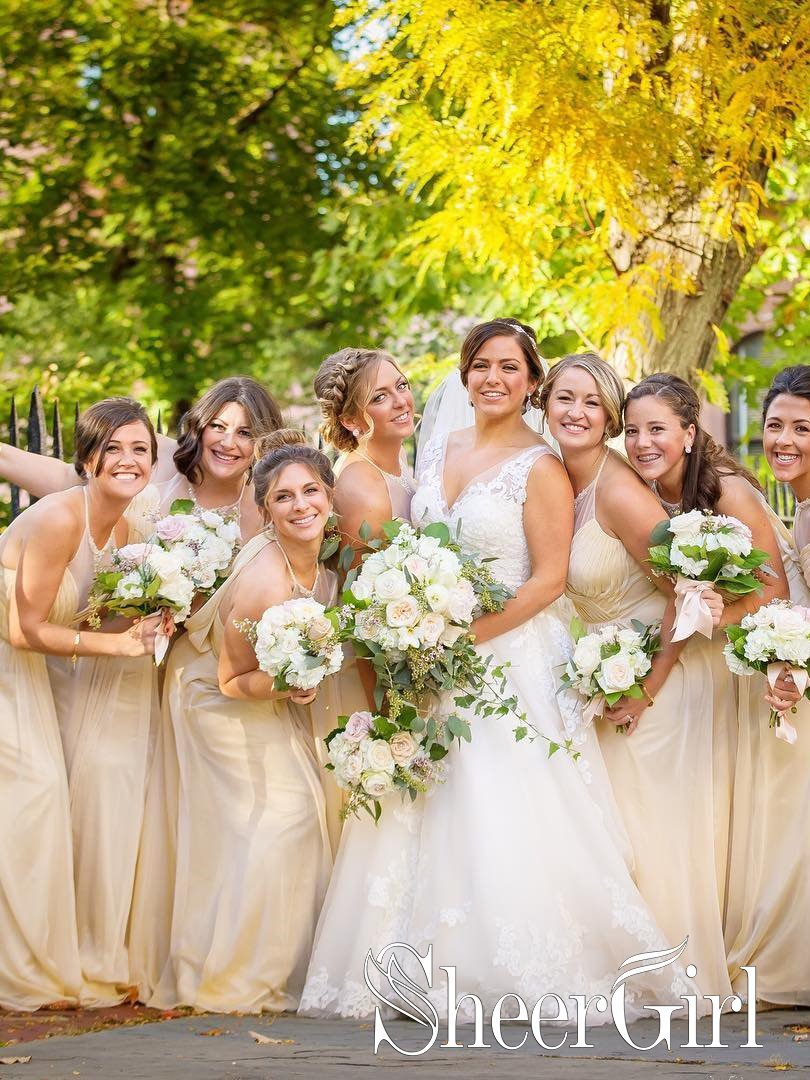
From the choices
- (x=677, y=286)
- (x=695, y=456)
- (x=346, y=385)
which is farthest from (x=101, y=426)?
(x=677, y=286)

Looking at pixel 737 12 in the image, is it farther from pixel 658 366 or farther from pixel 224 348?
pixel 224 348

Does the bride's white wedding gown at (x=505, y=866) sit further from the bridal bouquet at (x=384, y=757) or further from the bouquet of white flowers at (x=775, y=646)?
the bouquet of white flowers at (x=775, y=646)

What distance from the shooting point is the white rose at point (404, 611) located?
5184 millimetres

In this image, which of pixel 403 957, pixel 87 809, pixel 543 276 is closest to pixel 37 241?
pixel 543 276

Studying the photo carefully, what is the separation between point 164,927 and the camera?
Result: 5.94 metres

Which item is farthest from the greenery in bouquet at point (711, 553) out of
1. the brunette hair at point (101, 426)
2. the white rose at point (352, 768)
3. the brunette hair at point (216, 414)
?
the brunette hair at point (101, 426)

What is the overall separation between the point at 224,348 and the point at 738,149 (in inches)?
348

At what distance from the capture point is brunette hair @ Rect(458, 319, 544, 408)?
5.80m

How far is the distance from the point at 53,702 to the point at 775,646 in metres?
2.96

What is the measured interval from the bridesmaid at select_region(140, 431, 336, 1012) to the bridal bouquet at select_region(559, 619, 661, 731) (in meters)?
1.03

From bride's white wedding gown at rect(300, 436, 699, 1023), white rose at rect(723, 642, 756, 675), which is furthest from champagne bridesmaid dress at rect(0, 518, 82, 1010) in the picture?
white rose at rect(723, 642, 756, 675)

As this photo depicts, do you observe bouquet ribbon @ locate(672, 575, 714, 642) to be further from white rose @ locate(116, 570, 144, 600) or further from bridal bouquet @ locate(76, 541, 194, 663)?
white rose @ locate(116, 570, 144, 600)

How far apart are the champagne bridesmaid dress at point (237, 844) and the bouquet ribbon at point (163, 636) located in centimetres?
22

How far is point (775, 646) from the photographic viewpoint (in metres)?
5.37
